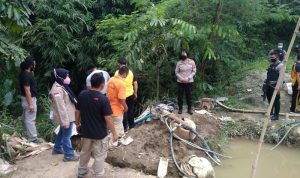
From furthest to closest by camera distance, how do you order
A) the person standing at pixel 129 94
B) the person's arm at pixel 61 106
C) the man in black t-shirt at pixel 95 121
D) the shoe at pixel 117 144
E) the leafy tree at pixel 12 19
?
the person standing at pixel 129 94, the shoe at pixel 117 144, the person's arm at pixel 61 106, the leafy tree at pixel 12 19, the man in black t-shirt at pixel 95 121

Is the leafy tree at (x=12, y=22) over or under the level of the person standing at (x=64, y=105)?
over

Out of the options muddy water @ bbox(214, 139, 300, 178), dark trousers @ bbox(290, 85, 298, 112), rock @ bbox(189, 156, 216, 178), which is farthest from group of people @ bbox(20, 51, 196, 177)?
dark trousers @ bbox(290, 85, 298, 112)

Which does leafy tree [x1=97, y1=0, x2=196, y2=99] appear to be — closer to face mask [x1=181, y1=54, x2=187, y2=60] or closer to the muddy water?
face mask [x1=181, y1=54, x2=187, y2=60]

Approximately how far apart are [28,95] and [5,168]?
60.6 inches

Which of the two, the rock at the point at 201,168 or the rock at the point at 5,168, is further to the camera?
the rock at the point at 201,168

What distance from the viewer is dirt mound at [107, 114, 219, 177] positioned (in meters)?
7.55

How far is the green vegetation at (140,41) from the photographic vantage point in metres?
10.2

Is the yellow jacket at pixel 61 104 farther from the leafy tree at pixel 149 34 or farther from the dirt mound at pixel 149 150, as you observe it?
the leafy tree at pixel 149 34

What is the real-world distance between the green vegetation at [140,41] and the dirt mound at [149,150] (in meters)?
2.16

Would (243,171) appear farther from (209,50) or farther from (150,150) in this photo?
(209,50)

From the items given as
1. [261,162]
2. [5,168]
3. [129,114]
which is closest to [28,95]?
[5,168]

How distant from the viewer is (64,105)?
6734 millimetres

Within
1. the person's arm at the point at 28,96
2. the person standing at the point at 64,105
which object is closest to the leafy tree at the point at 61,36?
the person's arm at the point at 28,96

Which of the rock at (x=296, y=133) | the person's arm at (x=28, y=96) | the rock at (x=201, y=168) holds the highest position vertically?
the person's arm at (x=28, y=96)
